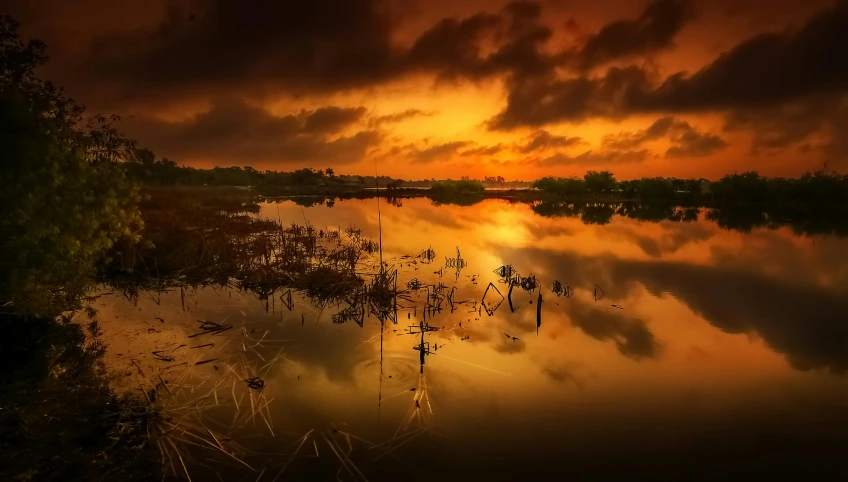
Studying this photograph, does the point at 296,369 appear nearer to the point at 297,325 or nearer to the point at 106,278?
the point at 297,325

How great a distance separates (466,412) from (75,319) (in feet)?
49.0

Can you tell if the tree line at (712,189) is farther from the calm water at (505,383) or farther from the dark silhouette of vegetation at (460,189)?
the calm water at (505,383)

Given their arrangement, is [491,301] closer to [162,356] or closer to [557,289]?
[557,289]

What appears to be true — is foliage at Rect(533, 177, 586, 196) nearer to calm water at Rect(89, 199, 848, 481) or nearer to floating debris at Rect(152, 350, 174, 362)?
calm water at Rect(89, 199, 848, 481)

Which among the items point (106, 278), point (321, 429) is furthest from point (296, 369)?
point (106, 278)

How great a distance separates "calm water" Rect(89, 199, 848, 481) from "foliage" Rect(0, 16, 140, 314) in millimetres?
2776

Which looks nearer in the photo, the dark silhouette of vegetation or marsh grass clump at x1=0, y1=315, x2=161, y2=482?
marsh grass clump at x1=0, y1=315, x2=161, y2=482

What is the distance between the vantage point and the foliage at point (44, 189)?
1172 cm

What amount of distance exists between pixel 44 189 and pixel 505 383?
50.1ft

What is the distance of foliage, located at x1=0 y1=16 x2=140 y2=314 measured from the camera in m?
11.7

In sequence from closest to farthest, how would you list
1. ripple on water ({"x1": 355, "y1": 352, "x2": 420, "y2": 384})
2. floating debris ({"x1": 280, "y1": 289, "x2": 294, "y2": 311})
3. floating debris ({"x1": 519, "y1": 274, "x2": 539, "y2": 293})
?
ripple on water ({"x1": 355, "y1": 352, "x2": 420, "y2": 384}) → floating debris ({"x1": 280, "y1": 289, "x2": 294, "y2": 311}) → floating debris ({"x1": 519, "y1": 274, "x2": 539, "y2": 293})

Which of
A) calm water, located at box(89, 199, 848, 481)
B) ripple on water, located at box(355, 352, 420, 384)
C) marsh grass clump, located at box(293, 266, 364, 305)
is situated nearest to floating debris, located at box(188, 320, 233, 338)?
calm water, located at box(89, 199, 848, 481)

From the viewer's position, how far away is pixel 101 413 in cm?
864

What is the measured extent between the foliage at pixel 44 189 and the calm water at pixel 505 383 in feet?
9.11
